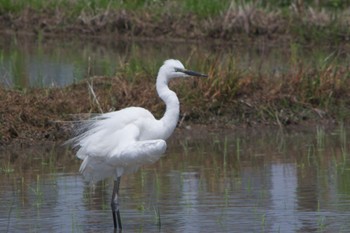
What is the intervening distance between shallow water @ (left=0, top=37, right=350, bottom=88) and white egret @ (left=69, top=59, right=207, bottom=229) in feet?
16.4

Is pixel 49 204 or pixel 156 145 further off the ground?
pixel 156 145

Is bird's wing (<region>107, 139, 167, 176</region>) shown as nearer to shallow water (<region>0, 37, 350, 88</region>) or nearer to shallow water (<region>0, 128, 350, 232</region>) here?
shallow water (<region>0, 128, 350, 232</region>)

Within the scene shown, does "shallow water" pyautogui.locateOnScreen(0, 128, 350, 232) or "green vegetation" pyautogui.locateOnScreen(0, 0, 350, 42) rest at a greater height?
"green vegetation" pyautogui.locateOnScreen(0, 0, 350, 42)

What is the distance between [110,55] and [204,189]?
1072 centimetres

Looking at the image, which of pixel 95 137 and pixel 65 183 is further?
pixel 65 183

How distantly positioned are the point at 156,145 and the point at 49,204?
155 cm

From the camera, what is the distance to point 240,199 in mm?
10359

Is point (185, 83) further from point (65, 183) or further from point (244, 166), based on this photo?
point (65, 183)

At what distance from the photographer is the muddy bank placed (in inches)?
512

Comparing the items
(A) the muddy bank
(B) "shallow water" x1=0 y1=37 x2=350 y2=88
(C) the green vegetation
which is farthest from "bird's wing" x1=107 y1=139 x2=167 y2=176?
(C) the green vegetation

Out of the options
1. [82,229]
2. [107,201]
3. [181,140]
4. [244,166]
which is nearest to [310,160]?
[244,166]

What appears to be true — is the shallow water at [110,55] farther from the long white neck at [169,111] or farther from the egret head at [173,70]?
the long white neck at [169,111]

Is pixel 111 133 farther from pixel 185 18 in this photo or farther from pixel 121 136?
pixel 185 18

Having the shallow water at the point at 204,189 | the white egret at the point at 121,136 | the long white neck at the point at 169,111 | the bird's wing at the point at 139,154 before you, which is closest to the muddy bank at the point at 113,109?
the shallow water at the point at 204,189
